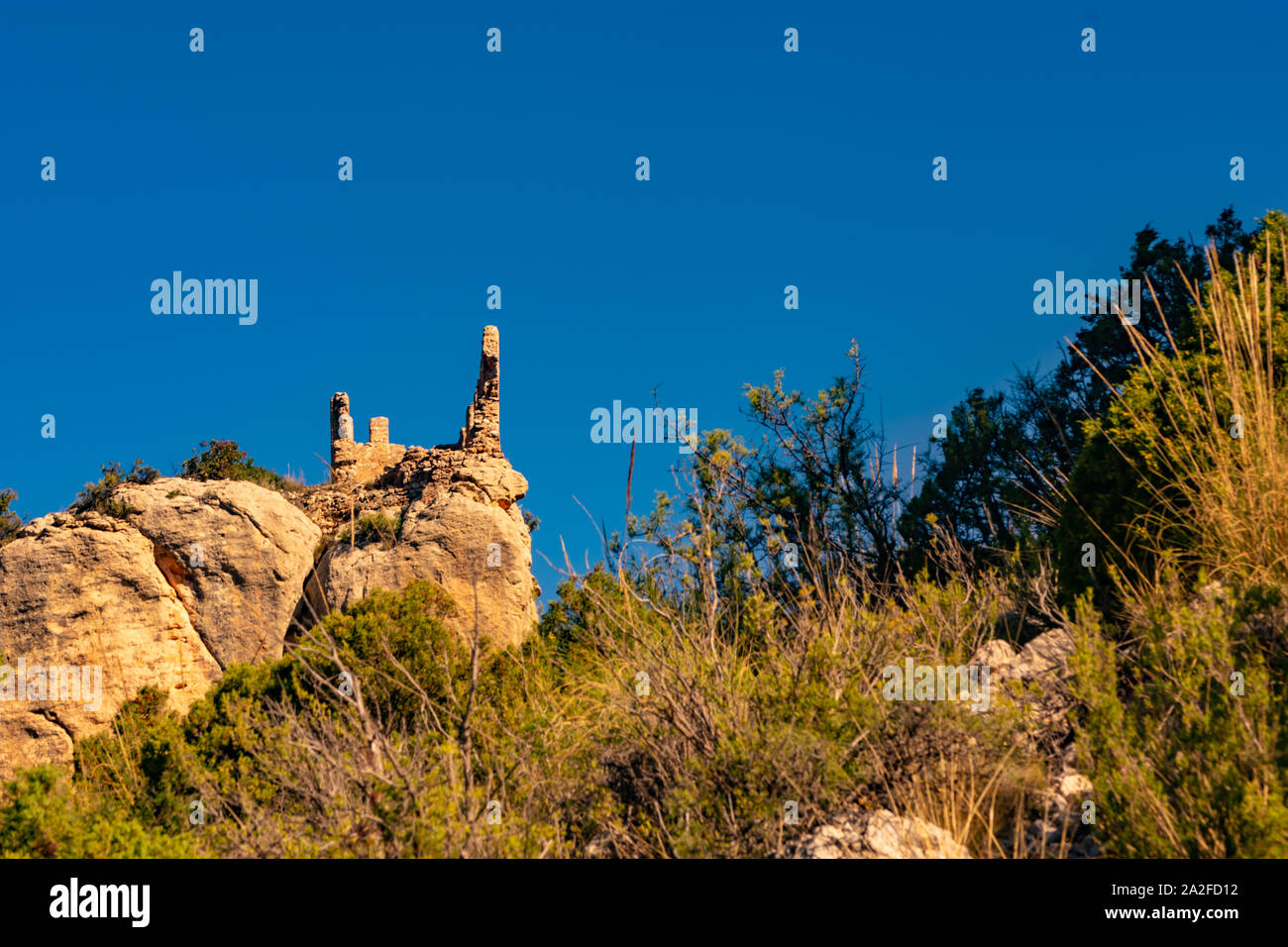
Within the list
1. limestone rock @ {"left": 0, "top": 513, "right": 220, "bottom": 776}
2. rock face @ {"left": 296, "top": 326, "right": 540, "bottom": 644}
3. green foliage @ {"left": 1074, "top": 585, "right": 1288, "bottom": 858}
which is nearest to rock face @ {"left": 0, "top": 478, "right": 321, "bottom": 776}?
limestone rock @ {"left": 0, "top": 513, "right": 220, "bottom": 776}

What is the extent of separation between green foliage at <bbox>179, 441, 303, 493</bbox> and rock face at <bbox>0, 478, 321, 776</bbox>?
3.70 meters

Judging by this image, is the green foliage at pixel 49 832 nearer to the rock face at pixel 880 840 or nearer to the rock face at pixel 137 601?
the rock face at pixel 880 840

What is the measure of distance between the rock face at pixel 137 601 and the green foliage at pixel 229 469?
12.1ft

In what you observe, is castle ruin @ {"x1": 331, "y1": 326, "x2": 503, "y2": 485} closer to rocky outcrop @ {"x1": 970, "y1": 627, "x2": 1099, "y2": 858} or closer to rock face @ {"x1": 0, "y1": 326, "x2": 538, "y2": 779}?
rock face @ {"x1": 0, "y1": 326, "x2": 538, "y2": 779}

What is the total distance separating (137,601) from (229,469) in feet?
21.5

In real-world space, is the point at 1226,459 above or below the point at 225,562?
below

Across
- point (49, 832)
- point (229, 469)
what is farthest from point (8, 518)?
point (49, 832)

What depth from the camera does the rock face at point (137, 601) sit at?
47.3 ft

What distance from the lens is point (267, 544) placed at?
1680cm

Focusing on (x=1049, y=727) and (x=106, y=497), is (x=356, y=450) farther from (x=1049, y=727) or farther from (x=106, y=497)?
(x=1049, y=727)

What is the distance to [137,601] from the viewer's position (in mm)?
15578
